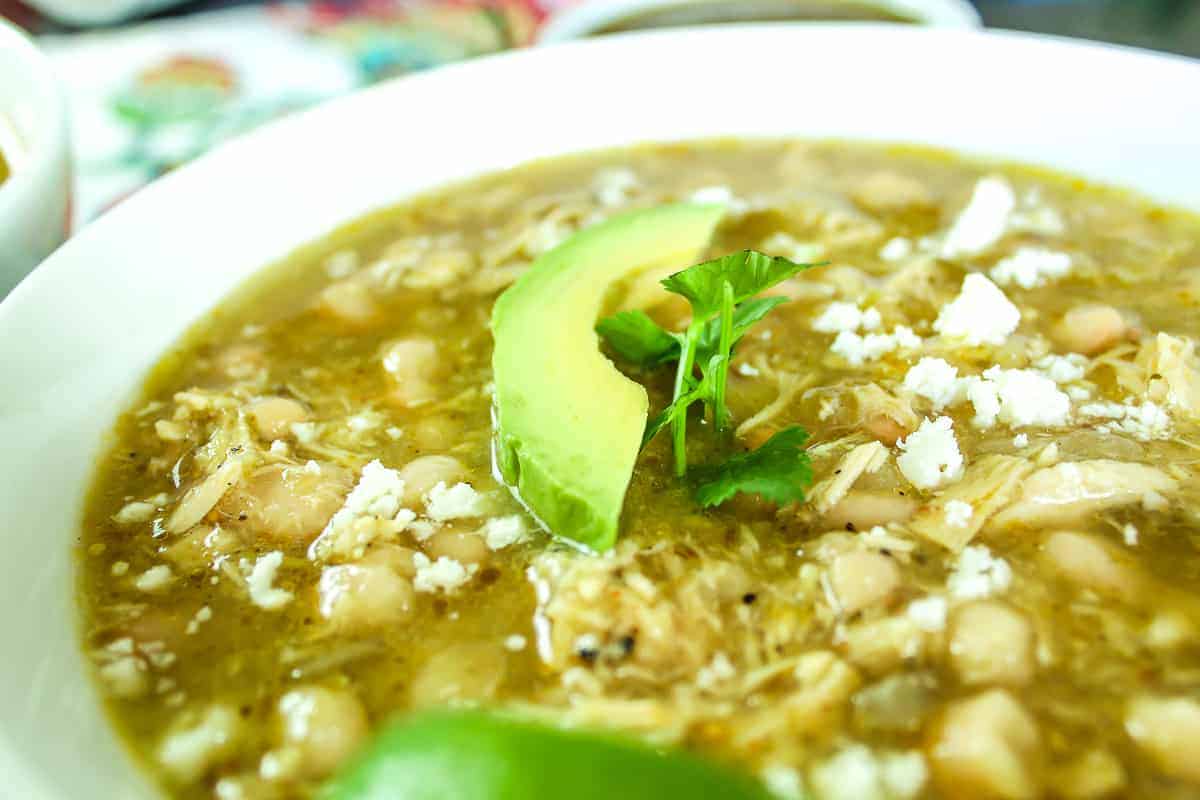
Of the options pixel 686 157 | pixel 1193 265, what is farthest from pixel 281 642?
pixel 1193 265

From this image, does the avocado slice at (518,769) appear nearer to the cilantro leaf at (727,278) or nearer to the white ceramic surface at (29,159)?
the cilantro leaf at (727,278)

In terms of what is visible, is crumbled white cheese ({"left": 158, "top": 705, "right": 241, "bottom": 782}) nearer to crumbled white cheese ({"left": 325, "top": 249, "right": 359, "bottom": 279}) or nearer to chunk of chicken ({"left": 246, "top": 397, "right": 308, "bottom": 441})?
chunk of chicken ({"left": 246, "top": 397, "right": 308, "bottom": 441})

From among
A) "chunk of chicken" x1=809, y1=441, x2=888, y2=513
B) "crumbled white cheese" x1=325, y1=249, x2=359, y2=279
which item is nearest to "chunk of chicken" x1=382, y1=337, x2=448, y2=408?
"crumbled white cheese" x1=325, y1=249, x2=359, y2=279

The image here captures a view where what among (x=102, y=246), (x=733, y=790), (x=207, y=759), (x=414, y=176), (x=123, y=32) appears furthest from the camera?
(x=123, y=32)

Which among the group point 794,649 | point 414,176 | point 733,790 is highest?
point 733,790

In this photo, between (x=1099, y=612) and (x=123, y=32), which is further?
(x=123, y=32)

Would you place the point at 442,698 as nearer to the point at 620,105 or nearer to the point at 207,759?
the point at 207,759

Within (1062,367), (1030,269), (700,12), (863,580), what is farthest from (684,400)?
(700,12)
